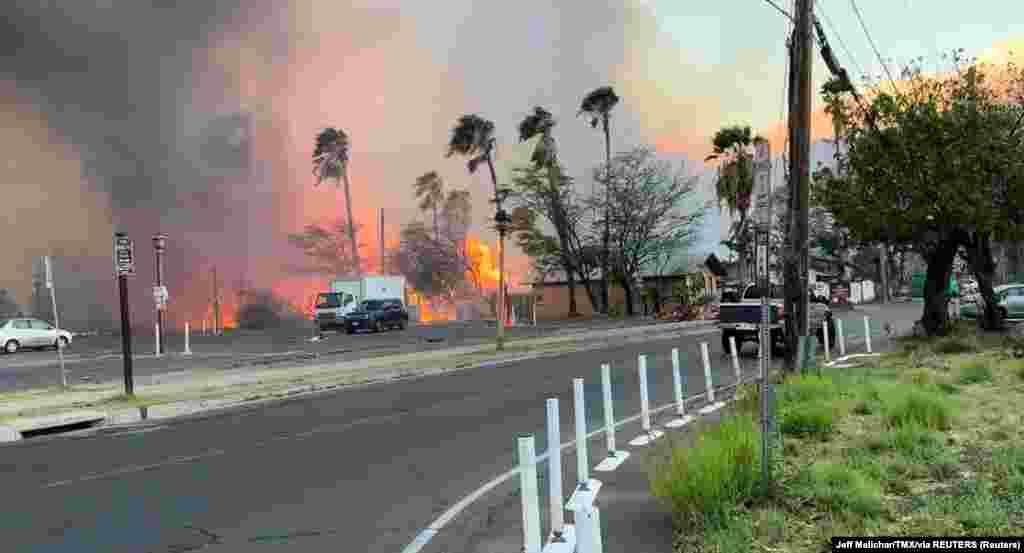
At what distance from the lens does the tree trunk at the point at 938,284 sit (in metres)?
22.4

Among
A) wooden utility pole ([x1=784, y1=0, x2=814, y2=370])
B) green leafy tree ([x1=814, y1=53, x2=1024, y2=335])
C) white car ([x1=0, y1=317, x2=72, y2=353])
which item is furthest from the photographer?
white car ([x1=0, y1=317, x2=72, y2=353])

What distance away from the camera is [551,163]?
190 feet

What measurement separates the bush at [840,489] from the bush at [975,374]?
24.3ft

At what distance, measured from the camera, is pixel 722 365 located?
19.9m

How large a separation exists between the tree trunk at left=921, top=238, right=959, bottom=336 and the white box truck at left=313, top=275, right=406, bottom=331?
27.8 m

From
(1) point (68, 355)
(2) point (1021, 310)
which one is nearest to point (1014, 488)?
(2) point (1021, 310)

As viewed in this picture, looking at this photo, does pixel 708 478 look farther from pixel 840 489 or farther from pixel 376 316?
pixel 376 316

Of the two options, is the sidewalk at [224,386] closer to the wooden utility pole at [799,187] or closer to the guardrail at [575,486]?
the guardrail at [575,486]

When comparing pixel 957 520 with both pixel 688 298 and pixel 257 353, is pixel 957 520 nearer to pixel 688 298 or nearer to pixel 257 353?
pixel 257 353

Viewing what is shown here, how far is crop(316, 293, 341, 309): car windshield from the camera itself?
4462 cm

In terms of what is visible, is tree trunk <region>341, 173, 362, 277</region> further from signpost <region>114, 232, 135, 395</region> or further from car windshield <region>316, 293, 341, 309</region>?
signpost <region>114, 232, 135, 395</region>

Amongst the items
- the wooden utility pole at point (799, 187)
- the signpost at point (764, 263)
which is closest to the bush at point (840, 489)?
the signpost at point (764, 263)
